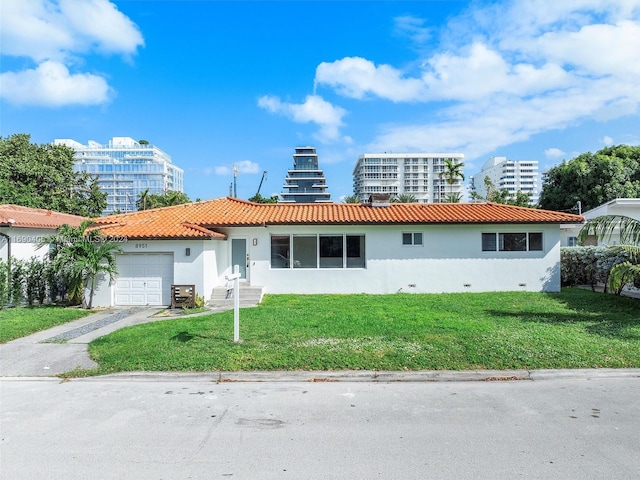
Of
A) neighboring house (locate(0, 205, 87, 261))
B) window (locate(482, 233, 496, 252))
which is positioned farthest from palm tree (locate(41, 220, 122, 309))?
window (locate(482, 233, 496, 252))

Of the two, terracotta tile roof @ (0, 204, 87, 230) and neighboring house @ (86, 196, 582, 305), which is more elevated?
terracotta tile roof @ (0, 204, 87, 230)

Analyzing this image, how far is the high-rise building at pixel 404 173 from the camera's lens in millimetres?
120938

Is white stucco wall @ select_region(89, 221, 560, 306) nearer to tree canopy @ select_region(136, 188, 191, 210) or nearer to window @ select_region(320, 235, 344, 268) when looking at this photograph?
window @ select_region(320, 235, 344, 268)

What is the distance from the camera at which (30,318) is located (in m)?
10.9

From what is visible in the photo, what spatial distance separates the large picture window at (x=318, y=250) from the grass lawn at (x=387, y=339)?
3.81 metres

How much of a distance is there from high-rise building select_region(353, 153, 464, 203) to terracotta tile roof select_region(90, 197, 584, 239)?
345 ft

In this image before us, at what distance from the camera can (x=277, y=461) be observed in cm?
374

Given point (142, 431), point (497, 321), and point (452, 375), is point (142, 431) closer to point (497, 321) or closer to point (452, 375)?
point (452, 375)

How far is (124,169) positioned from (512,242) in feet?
461

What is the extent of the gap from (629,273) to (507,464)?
27.7ft

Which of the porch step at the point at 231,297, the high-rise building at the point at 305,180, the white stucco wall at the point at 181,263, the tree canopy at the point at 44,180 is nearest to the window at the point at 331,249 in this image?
the porch step at the point at 231,297

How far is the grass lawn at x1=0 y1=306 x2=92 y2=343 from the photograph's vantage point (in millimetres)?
9413

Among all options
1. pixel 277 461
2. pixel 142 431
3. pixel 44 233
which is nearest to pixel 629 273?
pixel 277 461

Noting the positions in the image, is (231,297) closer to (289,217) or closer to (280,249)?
(280,249)
